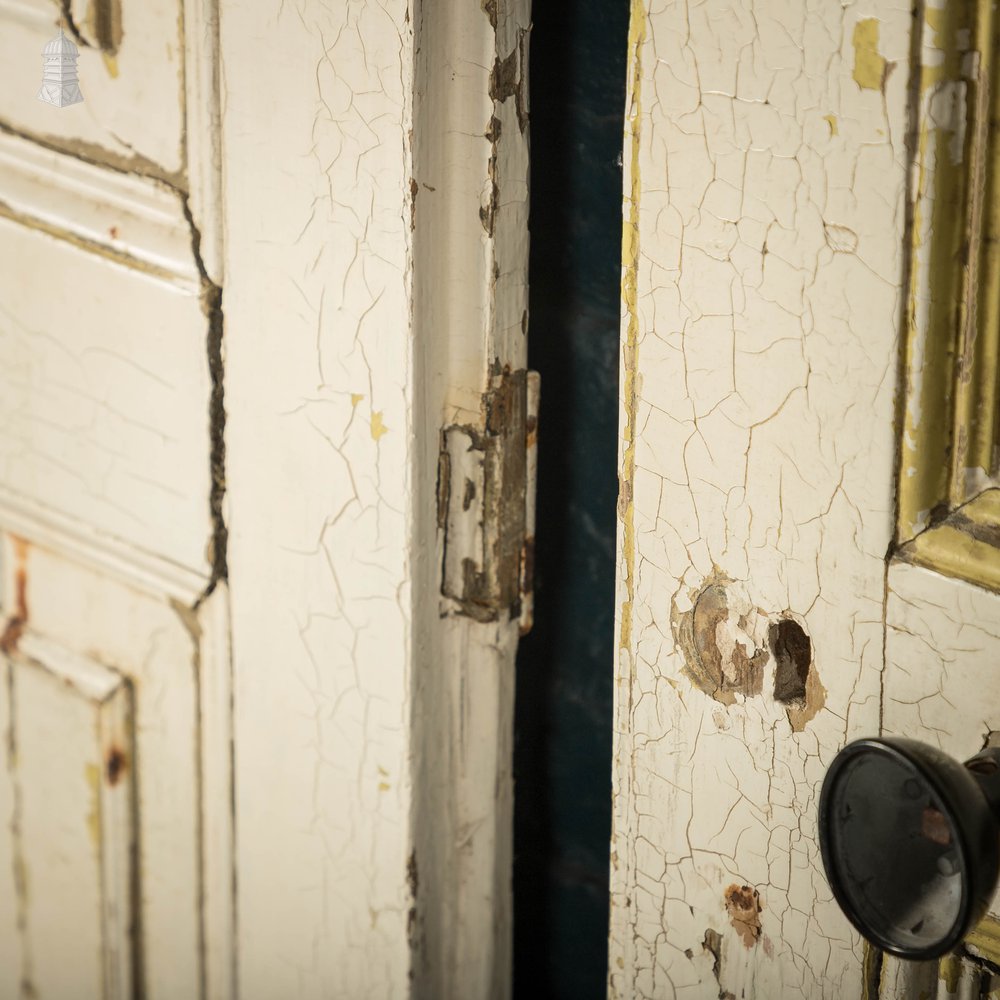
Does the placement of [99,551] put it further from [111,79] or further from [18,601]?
[111,79]

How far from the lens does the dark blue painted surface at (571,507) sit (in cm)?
78

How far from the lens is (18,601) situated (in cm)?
94

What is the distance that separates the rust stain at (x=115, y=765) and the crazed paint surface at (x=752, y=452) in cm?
43

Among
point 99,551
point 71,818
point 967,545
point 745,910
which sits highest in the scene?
point 967,545

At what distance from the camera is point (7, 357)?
90 cm

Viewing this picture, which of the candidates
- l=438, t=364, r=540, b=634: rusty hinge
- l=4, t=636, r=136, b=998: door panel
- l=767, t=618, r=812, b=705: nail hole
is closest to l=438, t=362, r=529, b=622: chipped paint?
l=438, t=364, r=540, b=634: rusty hinge

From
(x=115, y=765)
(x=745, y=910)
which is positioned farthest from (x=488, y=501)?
(x=115, y=765)

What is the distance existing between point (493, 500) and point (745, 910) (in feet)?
0.97

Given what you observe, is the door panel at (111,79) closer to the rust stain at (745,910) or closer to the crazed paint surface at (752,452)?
the crazed paint surface at (752,452)

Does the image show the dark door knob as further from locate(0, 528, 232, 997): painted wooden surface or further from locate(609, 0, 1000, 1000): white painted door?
locate(0, 528, 232, 997): painted wooden surface

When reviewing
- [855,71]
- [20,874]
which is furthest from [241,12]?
[20,874]

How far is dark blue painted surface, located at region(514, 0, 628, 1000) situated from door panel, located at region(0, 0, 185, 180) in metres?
0.25

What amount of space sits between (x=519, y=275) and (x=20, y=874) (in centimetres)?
69

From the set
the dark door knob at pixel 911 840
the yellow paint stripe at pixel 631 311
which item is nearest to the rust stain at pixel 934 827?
the dark door knob at pixel 911 840
